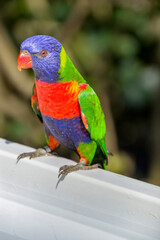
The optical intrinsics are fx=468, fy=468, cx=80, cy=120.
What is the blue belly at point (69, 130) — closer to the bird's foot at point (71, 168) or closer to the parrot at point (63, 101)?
the parrot at point (63, 101)

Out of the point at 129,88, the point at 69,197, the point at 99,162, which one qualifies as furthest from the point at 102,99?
the point at 69,197

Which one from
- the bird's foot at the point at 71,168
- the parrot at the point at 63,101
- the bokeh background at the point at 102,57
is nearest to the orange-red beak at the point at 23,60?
the parrot at the point at 63,101

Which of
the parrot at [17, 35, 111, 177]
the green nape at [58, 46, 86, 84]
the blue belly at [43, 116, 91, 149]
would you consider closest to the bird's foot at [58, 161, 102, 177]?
the parrot at [17, 35, 111, 177]

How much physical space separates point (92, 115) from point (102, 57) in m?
1.45

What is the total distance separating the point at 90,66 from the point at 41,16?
0.47 m

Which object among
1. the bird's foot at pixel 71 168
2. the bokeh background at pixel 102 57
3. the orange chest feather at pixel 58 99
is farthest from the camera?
the bokeh background at pixel 102 57

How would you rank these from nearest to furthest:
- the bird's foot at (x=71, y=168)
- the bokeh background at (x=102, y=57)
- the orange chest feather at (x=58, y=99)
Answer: the bird's foot at (x=71, y=168), the orange chest feather at (x=58, y=99), the bokeh background at (x=102, y=57)

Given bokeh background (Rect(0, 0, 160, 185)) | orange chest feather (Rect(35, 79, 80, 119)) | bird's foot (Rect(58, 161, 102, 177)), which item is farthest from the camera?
bokeh background (Rect(0, 0, 160, 185))

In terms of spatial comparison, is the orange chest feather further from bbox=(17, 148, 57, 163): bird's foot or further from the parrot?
bbox=(17, 148, 57, 163): bird's foot

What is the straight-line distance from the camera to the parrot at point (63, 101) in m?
1.67

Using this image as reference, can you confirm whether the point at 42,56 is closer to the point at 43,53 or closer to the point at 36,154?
the point at 43,53

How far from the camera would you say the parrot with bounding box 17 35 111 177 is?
167 cm

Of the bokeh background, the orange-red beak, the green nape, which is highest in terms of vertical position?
the orange-red beak

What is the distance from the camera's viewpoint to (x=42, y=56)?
1679mm
